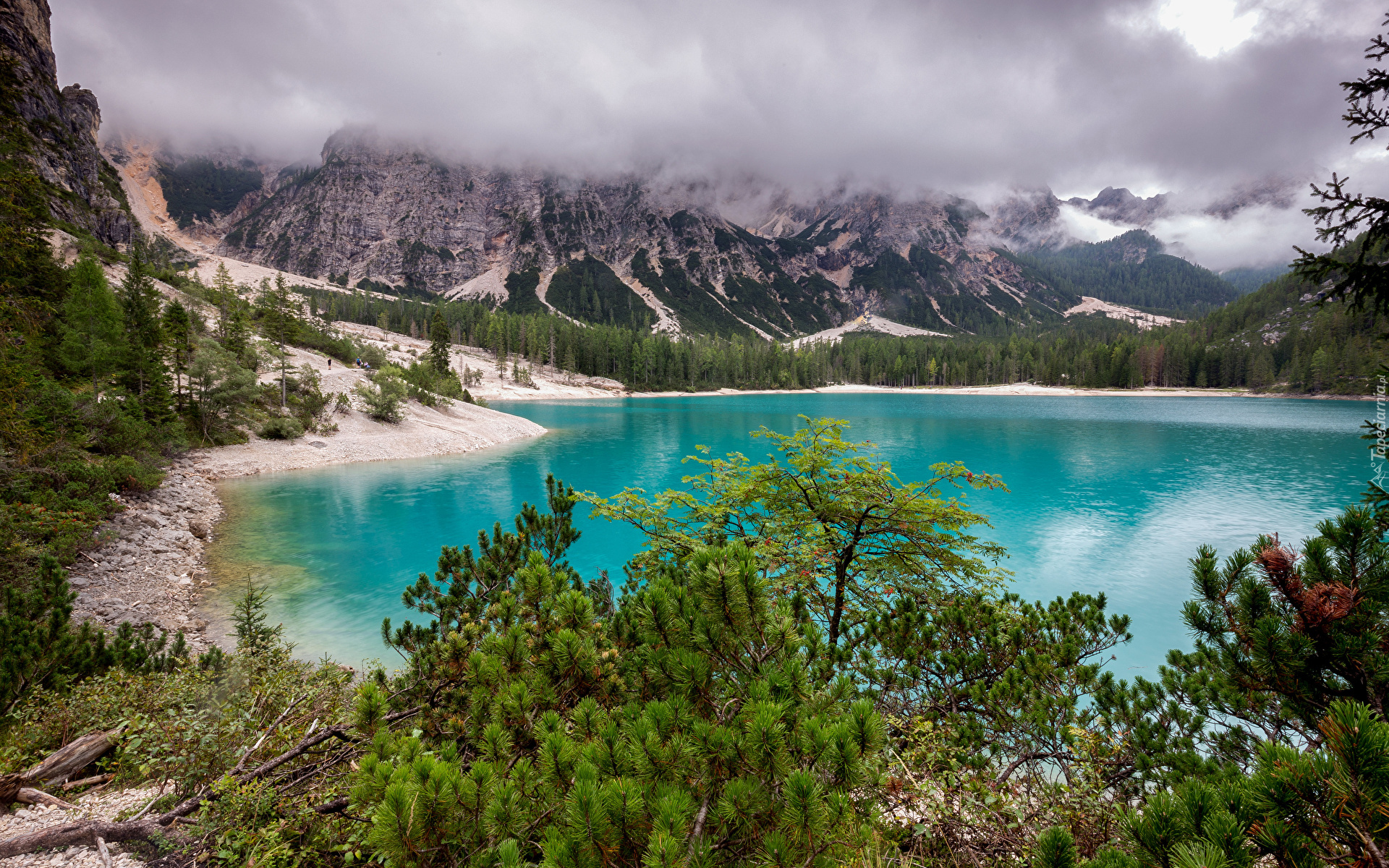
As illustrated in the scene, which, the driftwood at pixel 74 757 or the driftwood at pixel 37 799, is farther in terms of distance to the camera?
the driftwood at pixel 74 757

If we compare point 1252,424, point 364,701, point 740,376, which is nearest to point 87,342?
point 364,701

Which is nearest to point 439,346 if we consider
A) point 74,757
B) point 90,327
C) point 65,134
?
point 90,327

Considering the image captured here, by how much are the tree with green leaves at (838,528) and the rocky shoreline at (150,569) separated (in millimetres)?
9100

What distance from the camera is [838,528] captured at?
255 inches

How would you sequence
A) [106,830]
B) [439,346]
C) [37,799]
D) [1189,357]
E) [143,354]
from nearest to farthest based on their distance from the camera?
1. [106,830]
2. [37,799]
3. [143,354]
4. [439,346]
5. [1189,357]

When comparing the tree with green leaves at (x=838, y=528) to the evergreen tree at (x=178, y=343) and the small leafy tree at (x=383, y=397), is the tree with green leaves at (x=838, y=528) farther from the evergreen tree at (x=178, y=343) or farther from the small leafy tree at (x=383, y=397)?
the small leafy tree at (x=383, y=397)

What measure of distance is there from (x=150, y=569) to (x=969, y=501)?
3129cm

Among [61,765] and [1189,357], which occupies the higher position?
[1189,357]

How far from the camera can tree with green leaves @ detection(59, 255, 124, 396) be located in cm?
2480

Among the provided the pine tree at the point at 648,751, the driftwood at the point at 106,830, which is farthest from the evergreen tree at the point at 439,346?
the pine tree at the point at 648,751

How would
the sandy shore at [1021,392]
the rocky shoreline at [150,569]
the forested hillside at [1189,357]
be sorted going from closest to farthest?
the rocky shoreline at [150,569] < the forested hillside at [1189,357] < the sandy shore at [1021,392]

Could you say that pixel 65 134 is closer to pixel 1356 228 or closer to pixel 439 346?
pixel 439 346

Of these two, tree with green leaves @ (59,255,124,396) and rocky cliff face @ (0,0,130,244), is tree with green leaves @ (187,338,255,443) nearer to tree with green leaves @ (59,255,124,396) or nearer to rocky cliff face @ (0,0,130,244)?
tree with green leaves @ (59,255,124,396)

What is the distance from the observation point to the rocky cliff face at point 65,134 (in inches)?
2241
